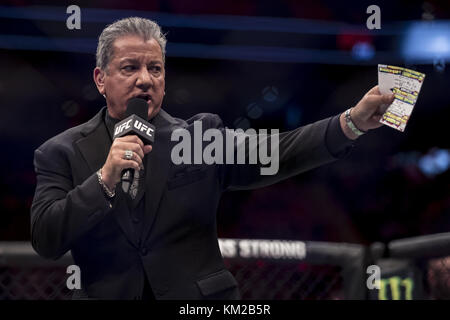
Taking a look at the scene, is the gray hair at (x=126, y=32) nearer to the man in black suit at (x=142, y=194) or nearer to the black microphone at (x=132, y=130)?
the man in black suit at (x=142, y=194)

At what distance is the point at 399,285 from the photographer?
2008mm

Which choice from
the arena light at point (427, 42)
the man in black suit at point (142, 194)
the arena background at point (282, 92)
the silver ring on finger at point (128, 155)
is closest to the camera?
the silver ring on finger at point (128, 155)

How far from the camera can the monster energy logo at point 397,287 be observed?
199cm

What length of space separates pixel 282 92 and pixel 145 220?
3412mm

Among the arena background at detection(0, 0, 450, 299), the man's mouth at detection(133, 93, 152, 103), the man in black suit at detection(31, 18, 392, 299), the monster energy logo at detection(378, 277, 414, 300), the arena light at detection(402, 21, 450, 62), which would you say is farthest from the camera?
the arena background at detection(0, 0, 450, 299)

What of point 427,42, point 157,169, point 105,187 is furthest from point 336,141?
point 427,42

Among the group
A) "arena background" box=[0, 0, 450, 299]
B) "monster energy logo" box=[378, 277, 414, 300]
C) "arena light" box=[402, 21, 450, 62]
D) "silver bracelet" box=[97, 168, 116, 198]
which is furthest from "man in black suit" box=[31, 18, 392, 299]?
"arena light" box=[402, 21, 450, 62]

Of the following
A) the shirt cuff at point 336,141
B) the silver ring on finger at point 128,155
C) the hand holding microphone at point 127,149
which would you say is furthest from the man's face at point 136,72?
the shirt cuff at point 336,141

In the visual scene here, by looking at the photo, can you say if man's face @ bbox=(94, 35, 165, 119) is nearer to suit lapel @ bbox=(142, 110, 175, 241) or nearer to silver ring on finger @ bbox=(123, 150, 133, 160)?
suit lapel @ bbox=(142, 110, 175, 241)

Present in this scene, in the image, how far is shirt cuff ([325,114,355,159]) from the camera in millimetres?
1377

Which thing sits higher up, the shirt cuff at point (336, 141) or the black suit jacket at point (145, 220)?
the shirt cuff at point (336, 141)

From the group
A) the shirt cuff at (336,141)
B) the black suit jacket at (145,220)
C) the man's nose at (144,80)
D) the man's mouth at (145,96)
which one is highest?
the man's nose at (144,80)

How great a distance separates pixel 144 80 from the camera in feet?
4.63

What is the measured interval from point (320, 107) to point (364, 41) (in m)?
0.59
